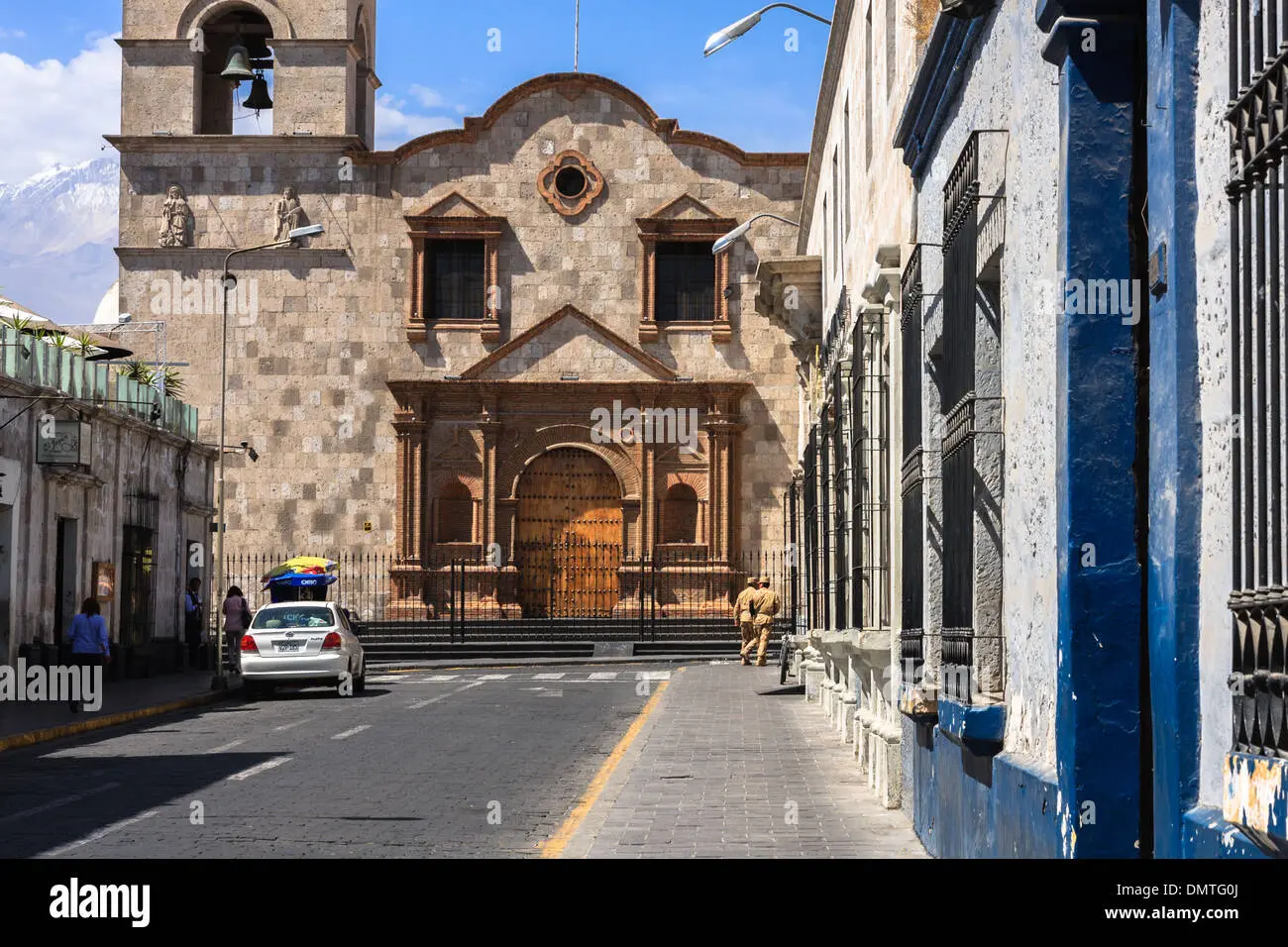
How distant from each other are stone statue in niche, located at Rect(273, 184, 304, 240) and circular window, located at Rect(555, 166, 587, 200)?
642 centimetres

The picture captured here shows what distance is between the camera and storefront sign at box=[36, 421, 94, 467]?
28.4 m

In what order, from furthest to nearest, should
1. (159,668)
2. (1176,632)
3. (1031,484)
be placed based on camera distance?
(159,668), (1031,484), (1176,632)

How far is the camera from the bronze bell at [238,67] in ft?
129

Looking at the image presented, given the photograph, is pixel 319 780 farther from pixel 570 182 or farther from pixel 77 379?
pixel 570 182

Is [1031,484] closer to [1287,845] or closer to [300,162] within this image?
[1287,845]

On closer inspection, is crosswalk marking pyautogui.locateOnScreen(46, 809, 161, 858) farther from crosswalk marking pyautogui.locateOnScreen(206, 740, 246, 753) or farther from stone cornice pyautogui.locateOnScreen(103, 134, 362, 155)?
stone cornice pyautogui.locateOnScreen(103, 134, 362, 155)

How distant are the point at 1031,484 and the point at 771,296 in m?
20.0

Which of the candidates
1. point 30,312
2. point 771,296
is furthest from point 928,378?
point 30,312

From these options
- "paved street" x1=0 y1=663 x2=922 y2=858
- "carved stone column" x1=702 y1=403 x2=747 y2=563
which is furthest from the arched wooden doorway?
"paved street" x1=0 y1=663 x2=922 y2=858

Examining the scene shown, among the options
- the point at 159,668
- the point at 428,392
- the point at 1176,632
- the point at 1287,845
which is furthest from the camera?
the point at 428,392

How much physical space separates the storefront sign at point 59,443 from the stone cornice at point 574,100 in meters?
18.3

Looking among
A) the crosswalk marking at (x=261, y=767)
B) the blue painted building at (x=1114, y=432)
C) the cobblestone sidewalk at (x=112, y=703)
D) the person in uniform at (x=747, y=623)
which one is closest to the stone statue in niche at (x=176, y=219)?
the cobblestone sidewalk at (x=112, y=703)

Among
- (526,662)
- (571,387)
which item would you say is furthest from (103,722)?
(571,387)

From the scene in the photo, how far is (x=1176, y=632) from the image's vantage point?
5.15 meters
